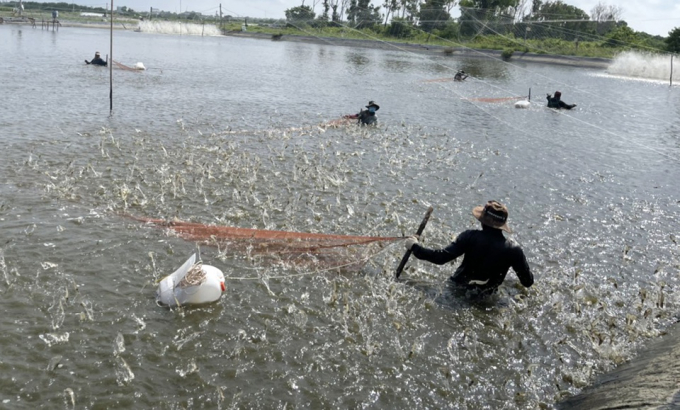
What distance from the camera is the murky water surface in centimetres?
612

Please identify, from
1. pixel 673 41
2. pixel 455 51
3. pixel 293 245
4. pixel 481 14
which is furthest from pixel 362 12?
pixel 293 245

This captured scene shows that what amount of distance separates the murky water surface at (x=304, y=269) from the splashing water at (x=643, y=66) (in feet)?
133

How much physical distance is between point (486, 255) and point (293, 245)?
3.26 m

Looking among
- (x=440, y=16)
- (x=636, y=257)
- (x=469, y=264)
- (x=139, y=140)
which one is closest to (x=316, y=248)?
(x=469, y=264)

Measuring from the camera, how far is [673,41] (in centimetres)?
6494

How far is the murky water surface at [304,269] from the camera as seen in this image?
6.12 metres

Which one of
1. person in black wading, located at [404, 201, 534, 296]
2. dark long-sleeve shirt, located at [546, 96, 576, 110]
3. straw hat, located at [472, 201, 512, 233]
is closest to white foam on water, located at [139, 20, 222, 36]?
dark long-sleeve shirt, located at [546, 96, 576, 110]

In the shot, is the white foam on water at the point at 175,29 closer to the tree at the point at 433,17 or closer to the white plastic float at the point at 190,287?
the tree at the point at 433,17

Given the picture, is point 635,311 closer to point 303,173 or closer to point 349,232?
point 349,232

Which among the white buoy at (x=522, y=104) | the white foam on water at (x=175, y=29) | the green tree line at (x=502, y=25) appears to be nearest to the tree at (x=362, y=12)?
the green tree line at (x=502, y=25)

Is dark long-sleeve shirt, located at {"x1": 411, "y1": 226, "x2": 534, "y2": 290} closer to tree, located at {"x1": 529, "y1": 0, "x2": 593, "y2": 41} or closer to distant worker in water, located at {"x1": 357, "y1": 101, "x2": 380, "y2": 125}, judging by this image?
distant worker in water, located at {"x1": 357, "y1": 101, "x2": 380, "y2": 125}

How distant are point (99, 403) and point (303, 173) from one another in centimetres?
882

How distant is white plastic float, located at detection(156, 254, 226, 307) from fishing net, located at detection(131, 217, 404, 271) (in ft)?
5.15

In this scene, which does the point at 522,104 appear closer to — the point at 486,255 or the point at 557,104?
the point at 557,104
